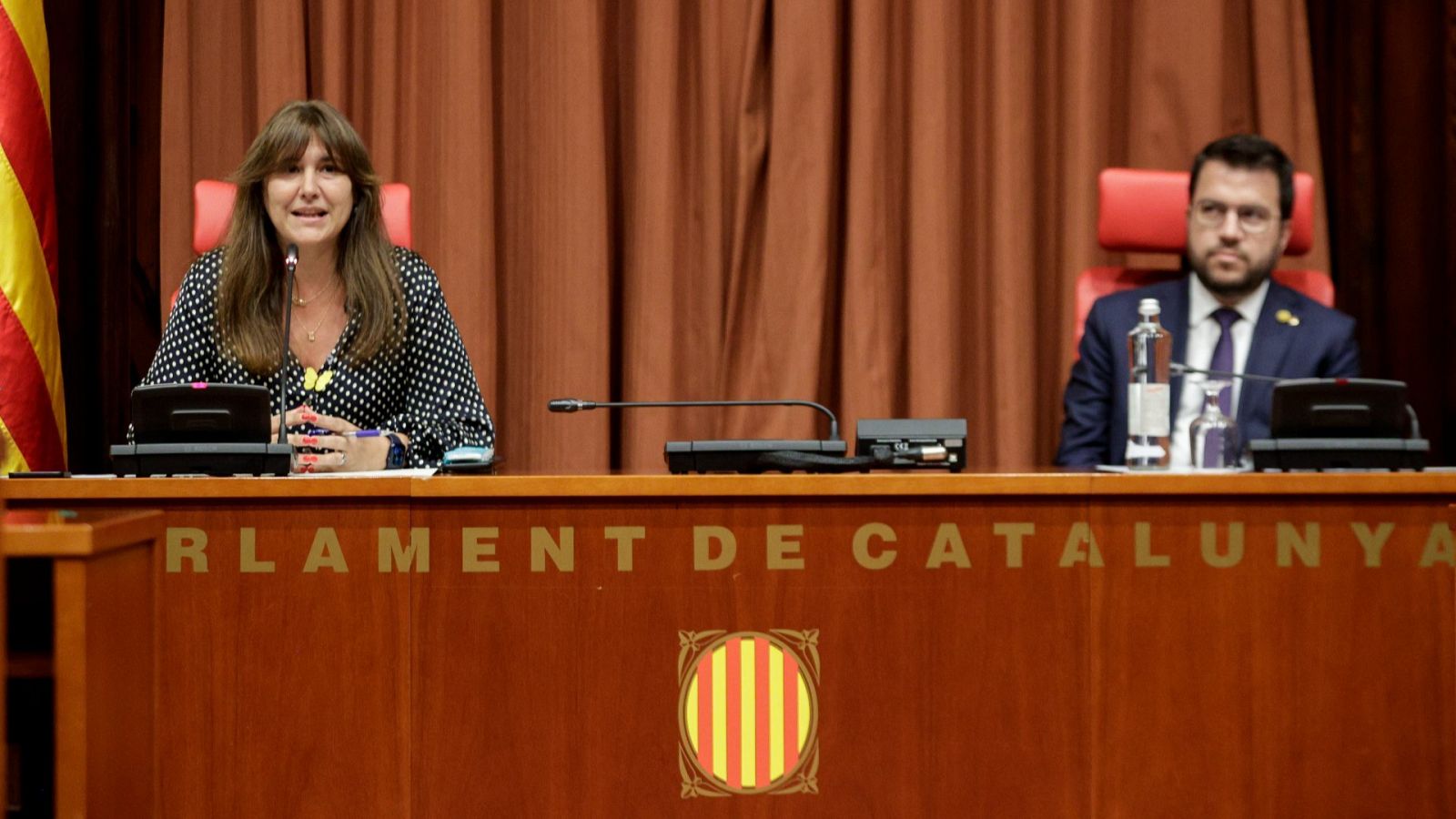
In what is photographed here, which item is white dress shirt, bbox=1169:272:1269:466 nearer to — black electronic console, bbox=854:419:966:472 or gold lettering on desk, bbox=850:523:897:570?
black electronic console, bbox=854:419:966:472

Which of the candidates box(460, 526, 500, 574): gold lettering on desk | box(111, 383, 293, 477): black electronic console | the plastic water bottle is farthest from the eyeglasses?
box(111, 383, 293, 477): black electronic console

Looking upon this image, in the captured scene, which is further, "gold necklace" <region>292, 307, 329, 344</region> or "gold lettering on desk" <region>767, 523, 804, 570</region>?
"gold necklace" <region>292, 307, 329, 344</region>

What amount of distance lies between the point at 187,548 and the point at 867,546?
32.4 inches

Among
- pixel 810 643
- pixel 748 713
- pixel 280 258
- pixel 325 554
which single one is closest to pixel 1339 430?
pixel 810 643

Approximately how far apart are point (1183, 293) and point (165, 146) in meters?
2.27

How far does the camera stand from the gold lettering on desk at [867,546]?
162cm

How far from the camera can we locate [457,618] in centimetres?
162

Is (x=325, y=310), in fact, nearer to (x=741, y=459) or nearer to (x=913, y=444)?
(x=741, y=459)

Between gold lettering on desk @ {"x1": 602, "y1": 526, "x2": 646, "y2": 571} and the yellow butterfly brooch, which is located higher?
the yellow butterfly brooch

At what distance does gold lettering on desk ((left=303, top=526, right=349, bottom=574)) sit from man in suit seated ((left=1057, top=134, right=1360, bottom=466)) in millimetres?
1546

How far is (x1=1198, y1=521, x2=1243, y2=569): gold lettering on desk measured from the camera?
164cm

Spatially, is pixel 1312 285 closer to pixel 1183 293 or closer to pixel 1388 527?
pixel 1183 293

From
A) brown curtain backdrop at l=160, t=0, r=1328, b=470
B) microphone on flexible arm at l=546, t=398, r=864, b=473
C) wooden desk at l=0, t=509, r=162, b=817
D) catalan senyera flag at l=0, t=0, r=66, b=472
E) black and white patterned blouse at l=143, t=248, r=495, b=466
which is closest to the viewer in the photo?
wooden desk at l=0, t=509, r=162, b=817

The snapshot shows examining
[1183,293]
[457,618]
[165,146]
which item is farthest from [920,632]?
[165,146]
